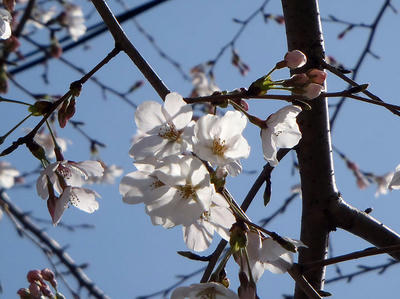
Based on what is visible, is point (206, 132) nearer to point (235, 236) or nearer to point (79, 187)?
point (235, 236)

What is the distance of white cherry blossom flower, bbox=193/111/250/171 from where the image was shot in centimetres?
102

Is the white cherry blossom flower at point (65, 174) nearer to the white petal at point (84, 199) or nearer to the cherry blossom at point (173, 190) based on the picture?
the white petal at point (84, 199)

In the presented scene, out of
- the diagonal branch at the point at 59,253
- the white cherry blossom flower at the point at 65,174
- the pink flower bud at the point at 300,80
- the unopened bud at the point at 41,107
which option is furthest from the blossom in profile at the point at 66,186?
the diagonal branch at the point at 59,253

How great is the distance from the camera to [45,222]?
11.3ft

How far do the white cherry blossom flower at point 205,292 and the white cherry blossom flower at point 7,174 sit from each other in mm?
3788

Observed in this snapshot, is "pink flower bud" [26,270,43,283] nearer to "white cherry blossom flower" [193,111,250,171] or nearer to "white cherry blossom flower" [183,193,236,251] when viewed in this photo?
"white cherry blossom flower" [183,193,236,251]

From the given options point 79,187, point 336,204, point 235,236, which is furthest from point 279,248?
point 79,187

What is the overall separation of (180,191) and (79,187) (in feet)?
1.26

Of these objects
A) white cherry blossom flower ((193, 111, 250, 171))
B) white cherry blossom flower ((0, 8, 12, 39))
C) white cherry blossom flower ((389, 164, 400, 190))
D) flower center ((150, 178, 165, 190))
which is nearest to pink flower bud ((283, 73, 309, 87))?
white cherry blossom flower ((193, 111, 250, 171))

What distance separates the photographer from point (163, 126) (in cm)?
114

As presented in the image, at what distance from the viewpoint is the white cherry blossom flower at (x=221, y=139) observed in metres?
1.02

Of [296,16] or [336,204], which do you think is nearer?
[336,204]

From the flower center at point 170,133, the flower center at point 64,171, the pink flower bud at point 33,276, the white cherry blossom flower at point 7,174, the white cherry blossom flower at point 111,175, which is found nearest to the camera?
the flower center at point 170,133

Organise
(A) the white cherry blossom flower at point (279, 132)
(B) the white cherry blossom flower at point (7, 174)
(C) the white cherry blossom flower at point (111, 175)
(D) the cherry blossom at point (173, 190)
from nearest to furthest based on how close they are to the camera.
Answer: (D) the cherry blossom at point (173, 190) < (A) the white cherry blossom flower at point (279, 132) < (B) the white cherry blossom flower at point (7, 174) < (C) the white cherry blossom flower at point (111, 175)
